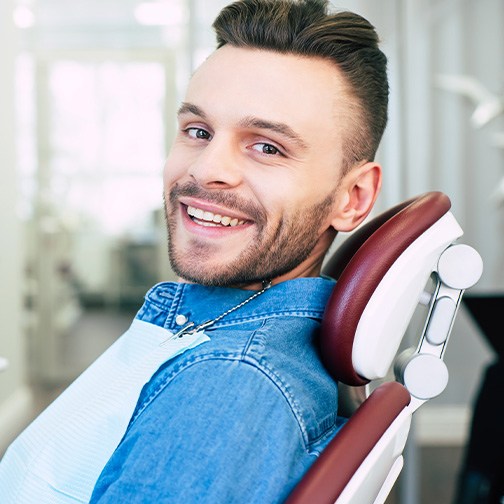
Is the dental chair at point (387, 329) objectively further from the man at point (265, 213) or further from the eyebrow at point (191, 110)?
the eyebrow at point (191, 110)

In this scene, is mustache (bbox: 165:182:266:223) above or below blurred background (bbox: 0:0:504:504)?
above

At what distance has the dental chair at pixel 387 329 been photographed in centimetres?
79

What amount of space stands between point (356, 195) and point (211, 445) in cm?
52

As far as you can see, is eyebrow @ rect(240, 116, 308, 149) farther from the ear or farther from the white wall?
the white wall

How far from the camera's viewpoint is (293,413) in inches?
29.7

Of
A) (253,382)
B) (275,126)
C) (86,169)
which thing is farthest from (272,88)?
(86,169)

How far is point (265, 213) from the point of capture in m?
0.96

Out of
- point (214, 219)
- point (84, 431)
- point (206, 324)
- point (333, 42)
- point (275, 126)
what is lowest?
point (84, 431)

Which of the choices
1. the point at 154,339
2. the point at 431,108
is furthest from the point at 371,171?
the point at 431,108

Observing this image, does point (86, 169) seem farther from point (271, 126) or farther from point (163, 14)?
point (271, 126)

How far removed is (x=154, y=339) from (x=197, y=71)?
401 mm

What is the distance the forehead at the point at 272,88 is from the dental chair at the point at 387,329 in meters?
0.19

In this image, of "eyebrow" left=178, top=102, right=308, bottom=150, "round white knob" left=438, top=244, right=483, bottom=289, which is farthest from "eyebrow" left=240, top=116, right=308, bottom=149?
"round white knob" left=438, top=244, right=483, bottom=289

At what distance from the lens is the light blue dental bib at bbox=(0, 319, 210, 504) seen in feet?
2.74
